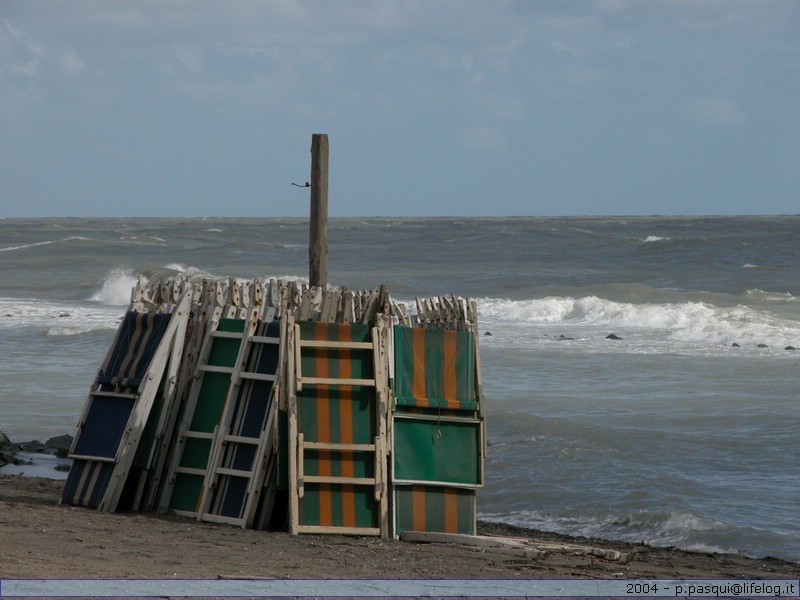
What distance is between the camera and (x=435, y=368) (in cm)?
883

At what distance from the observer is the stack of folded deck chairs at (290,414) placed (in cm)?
847

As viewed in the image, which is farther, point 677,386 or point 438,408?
point 677,386

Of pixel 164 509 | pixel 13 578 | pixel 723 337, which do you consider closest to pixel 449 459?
pixel 164 509

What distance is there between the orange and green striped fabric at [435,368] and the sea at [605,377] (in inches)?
77.0

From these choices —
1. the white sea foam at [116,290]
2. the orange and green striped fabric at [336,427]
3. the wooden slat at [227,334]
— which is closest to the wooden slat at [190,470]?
the orange and green striped fabric at [336,427]

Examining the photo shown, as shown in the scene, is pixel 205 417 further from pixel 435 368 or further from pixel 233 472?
pixel 435 368

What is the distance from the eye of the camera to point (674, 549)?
29.9ft

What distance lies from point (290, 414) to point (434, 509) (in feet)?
4.49

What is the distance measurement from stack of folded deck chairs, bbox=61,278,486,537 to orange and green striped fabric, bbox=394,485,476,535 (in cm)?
1

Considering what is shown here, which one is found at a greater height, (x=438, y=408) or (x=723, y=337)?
(x=723, y=337)

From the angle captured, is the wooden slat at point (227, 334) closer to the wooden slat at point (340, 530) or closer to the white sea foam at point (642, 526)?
the wooden slat at point (340, 530)

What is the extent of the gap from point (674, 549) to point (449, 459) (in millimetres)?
2030

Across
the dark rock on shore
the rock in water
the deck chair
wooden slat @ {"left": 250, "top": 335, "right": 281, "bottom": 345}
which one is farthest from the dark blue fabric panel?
the rock in water

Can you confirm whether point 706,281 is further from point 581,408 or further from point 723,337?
point 581,408
